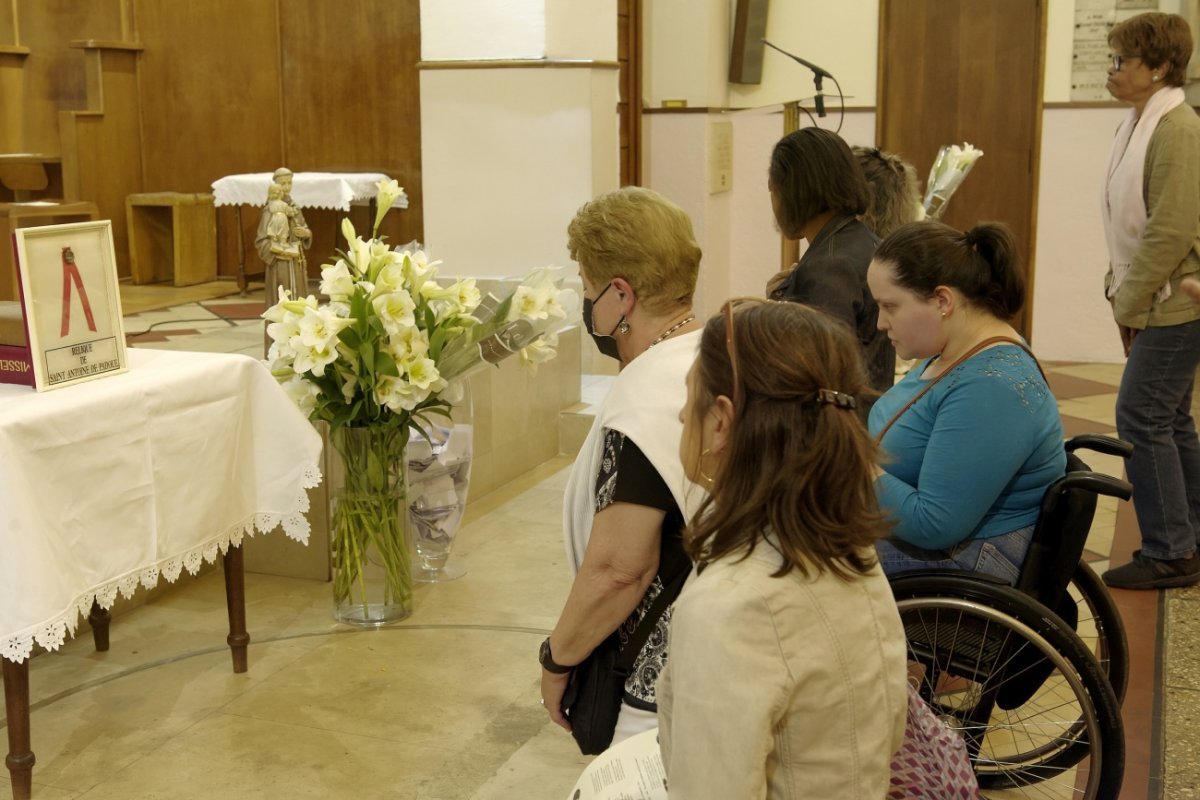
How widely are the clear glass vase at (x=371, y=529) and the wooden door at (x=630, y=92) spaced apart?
13.2 feet

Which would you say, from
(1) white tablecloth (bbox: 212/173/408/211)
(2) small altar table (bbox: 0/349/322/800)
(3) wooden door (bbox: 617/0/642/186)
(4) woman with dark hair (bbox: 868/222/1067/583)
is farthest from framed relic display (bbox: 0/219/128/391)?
(1) white tablecloth (bbox: 212/173/408/211)

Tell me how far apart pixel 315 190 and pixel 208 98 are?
1.90m

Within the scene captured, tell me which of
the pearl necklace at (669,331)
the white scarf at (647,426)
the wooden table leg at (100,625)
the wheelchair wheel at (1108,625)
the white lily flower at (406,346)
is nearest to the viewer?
the white scarf at (647,426)

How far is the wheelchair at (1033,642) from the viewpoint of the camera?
2209 mm

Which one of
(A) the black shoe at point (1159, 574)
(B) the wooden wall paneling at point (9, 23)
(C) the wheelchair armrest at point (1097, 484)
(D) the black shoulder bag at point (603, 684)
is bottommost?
(A) the black shoe at point (1159, 574)

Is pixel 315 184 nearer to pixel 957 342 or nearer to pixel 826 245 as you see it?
pixel 826 245

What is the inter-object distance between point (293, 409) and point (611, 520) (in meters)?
1.40

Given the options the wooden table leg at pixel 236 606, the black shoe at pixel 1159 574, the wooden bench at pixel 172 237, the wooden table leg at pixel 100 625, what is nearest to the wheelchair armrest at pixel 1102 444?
the black shoe at pixel 1159 574

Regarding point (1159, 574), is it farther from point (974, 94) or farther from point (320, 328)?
point (974, 94)

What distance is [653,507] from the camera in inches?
73.6

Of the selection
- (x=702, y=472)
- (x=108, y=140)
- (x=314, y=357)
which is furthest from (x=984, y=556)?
(x=108, y=140)

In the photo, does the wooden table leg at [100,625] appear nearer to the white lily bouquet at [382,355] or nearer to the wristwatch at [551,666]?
the white lily bouquet at [382,355]

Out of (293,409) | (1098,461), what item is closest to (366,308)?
(293,409)

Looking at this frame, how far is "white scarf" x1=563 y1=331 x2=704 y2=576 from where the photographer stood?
1.86m
